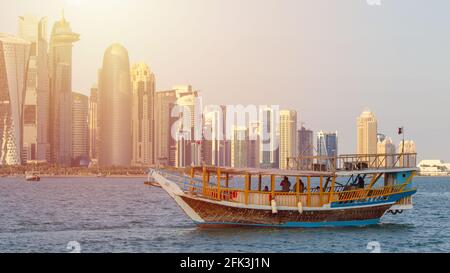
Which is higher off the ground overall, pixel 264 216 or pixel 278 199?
pixel 278 199

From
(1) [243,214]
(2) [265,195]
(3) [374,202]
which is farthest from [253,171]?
(3) [374,202]

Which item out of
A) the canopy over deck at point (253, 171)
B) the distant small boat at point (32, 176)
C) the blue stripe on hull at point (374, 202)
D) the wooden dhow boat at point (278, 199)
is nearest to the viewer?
the canopy over deck at point (253, 171)

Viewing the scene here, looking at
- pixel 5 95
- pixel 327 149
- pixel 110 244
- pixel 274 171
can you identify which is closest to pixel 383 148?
pixel 327 149

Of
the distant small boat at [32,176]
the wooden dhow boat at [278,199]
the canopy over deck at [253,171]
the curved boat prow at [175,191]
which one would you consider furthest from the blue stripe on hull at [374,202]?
the distant small boat at [32,176]

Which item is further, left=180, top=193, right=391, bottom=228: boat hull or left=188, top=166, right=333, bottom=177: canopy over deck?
left=180, top=193, right=391, bottom=228: boat hull

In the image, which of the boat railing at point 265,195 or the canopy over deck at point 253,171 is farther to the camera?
the boat railing at point 265,195

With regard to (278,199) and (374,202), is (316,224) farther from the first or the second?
(374,202)

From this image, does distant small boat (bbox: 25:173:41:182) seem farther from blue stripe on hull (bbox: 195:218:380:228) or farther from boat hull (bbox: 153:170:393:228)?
blue stripe on hull (bbox: 195:218:380:228)

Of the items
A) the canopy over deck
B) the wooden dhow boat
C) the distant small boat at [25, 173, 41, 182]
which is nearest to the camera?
the canopy over deck

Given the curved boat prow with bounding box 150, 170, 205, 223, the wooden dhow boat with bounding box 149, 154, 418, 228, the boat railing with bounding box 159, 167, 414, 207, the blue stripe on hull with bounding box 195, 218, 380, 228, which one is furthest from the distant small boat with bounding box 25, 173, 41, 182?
the blue stripe on hull with bounding box 195, 218, 380, 228

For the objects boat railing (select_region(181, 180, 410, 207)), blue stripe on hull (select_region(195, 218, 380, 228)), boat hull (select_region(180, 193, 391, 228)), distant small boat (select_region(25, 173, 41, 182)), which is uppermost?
boat railing (select_region(181, 180, 410, 207))

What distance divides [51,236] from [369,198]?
1478cm

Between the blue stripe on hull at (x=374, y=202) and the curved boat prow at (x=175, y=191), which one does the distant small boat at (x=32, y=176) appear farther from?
the blue stripe on hull at (x=374, y=202)
